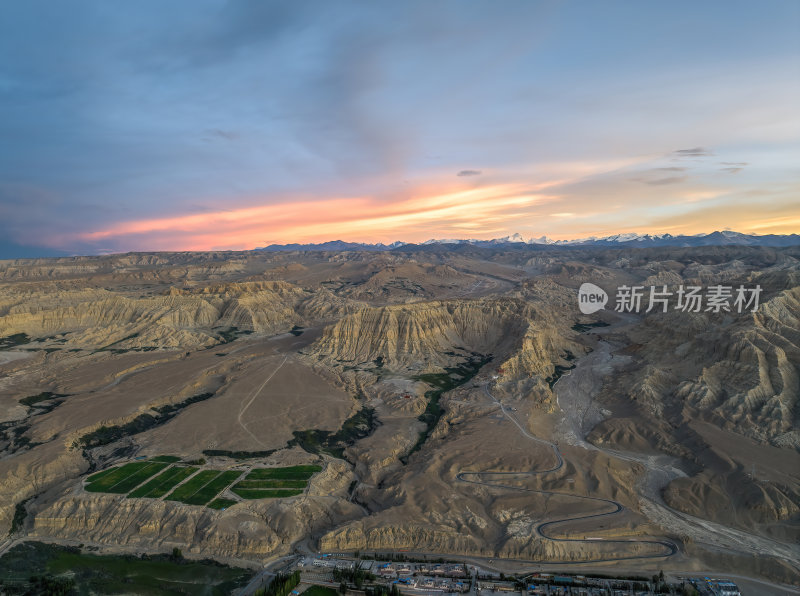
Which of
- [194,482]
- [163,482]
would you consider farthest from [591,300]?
[163,482]

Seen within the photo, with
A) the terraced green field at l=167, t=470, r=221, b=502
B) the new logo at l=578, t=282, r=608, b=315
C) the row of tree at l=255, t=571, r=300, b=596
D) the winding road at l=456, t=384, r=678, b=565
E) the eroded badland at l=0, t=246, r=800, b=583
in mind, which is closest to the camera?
the row of tree at l=255, t=571, r=300, b=596

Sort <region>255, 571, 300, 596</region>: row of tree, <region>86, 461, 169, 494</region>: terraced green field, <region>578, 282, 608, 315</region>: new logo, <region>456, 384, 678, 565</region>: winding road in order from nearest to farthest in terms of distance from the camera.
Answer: <region>255, 571, 300, 596</region>: row of tree → <region>456, 384, 678, 565</region>: winding road → <region>86, 461, 169, 494</region>: terraced green field → <region>578, 282, 608, 315</region>: new logo

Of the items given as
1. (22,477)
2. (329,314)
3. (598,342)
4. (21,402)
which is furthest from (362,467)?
(329,314)

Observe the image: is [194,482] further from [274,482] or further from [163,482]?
[274,482]

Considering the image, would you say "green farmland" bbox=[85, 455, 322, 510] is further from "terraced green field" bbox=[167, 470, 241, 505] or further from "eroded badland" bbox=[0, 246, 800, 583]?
"eroded badland" bbox=[0, 246, 800, 583]

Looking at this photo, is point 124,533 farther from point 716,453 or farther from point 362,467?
Result: point 716,453

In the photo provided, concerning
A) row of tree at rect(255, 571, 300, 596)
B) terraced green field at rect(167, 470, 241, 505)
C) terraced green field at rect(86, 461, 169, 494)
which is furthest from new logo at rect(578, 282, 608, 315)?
terraced green field at rect(86, 461, 169, 494)
